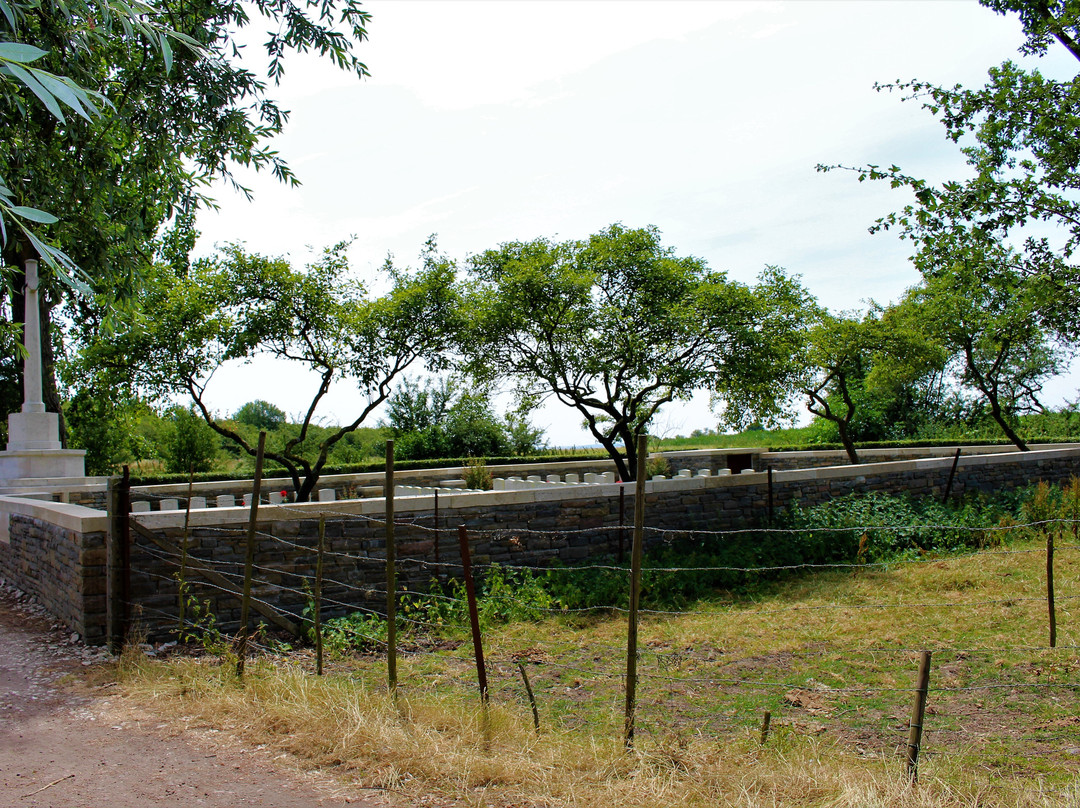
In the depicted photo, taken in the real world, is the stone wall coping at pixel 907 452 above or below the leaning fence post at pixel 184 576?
above

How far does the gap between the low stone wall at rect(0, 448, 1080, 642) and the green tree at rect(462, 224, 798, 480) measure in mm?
2660

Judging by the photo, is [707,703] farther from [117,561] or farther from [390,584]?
[117,561]

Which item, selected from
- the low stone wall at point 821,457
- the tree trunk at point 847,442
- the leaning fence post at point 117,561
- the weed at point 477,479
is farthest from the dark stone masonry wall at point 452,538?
the low stone wall at point 821,457

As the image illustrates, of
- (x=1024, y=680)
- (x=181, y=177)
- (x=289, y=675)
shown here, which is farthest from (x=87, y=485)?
(x=1024, y=680)

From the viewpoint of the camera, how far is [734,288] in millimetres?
14242

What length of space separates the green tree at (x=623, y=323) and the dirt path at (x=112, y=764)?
992cm

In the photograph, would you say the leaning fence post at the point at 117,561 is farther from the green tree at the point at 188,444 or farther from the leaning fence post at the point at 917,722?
the green tree at the point at 188,444

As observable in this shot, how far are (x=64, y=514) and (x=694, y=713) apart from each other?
21.6 feet

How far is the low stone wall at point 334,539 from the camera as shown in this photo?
25.8 feet

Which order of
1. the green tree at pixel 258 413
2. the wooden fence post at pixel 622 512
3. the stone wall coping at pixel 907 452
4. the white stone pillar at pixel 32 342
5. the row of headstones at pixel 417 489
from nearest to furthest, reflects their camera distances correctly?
the wooden fence post at pixel 622 512 < the white stone pillar at pixel 32 342 < the row of headstones at pixel 417 489 < the stone wall coping at pixel 907 452 < the green tree at pixel 258 413

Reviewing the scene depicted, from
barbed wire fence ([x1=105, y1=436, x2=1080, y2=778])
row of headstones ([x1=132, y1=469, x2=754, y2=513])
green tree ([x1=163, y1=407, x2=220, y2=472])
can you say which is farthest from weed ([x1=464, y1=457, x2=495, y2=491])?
green tree ([x1=163, y1=407, x2=220, y2=472])

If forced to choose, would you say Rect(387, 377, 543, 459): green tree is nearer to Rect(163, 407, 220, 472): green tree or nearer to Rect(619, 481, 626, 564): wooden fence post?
Rect(163, 407, 220, 472): green tree

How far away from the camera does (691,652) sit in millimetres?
7648

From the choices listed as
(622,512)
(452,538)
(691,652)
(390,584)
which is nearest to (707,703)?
(691,652)
